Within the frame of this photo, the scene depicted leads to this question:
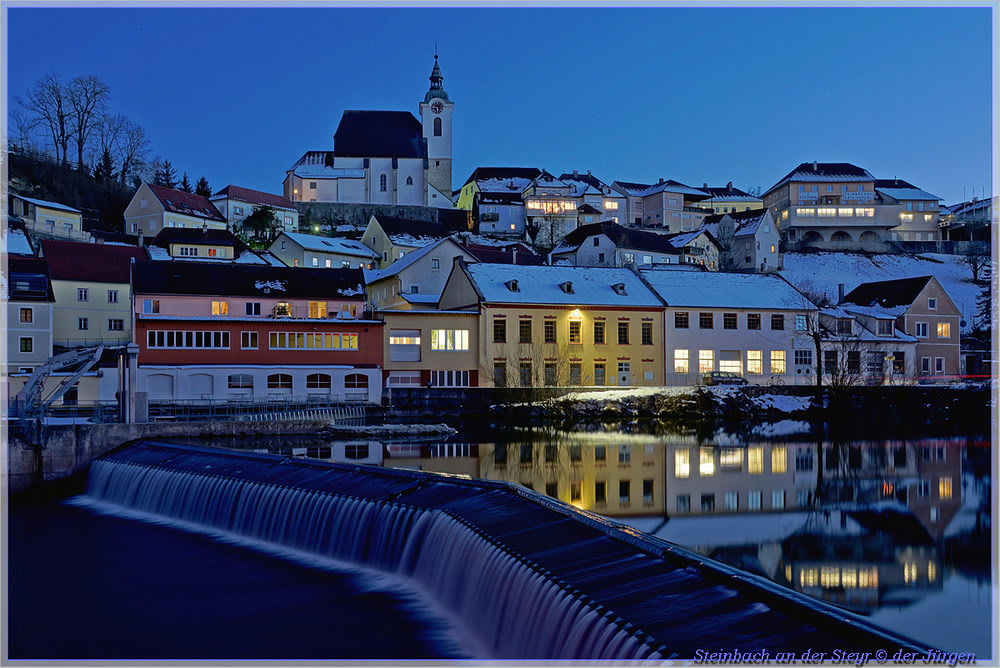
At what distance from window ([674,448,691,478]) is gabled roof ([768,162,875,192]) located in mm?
75262

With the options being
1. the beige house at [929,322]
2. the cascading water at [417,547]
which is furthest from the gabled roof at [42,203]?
the beige house at [929,322]

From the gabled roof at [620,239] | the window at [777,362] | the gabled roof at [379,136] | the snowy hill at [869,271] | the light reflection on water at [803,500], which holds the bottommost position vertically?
the light reflection on water at [803,500]

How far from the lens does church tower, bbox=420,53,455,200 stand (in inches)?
4006

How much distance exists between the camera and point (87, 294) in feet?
169

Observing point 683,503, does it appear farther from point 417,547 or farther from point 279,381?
point 279,381

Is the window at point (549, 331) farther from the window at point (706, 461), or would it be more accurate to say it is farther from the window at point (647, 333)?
the window at point (706, 461)

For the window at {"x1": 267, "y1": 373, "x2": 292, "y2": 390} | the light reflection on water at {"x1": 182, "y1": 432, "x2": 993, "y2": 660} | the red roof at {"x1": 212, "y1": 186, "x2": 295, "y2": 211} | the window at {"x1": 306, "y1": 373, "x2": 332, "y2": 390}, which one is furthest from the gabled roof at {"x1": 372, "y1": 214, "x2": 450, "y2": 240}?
the light reflection on water at {"x1": 182, "y1": 432, "x2": 993, "y2": 660}

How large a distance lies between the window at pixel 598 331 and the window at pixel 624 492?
23.9 metres

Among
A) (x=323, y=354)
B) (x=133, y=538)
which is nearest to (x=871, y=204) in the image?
(x=323, y=354)

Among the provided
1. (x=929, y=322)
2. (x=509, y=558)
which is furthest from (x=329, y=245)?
(x=509, y=558)

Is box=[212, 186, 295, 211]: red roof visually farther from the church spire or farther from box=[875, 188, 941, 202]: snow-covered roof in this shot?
box=[875, 188, 941, 202]: snow-covered roof

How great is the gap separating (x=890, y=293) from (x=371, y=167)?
55.9 meters

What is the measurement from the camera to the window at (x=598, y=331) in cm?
4800

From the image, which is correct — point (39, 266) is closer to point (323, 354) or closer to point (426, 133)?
point (323, 354)
